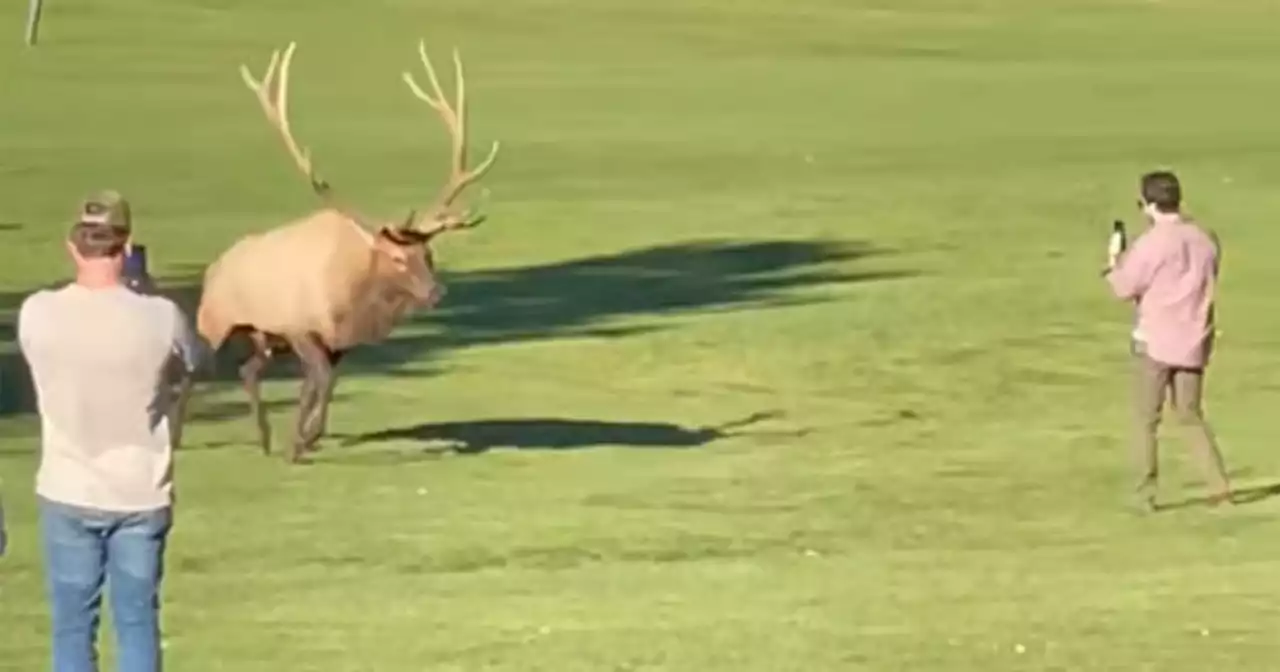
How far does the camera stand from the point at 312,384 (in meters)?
19.2

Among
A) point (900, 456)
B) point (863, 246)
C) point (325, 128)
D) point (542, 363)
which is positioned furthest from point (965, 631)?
point (325, 128)

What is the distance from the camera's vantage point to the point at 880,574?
52.9 ft

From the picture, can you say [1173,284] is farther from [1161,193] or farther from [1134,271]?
[1161,193]

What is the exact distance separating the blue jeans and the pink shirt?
7910mm

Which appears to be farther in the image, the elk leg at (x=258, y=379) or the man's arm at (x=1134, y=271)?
the elk leg at (x=258, y=379)

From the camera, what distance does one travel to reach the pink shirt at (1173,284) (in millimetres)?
17219

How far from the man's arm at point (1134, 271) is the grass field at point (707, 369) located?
1.31m

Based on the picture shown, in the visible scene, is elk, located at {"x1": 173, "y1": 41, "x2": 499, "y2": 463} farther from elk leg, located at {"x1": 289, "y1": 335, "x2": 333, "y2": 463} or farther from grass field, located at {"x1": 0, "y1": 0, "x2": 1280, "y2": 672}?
grass field, located at {"x1": 0, "y1": 0, "x2": 1280, "y2": 672}

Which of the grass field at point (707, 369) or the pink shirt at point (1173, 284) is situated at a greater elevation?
the pink shirt at point (1173, 284)

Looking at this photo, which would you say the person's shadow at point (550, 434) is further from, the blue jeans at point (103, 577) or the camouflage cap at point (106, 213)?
the camouflage cap at point (106, 213)

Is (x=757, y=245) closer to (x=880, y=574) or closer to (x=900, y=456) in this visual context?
(x=900, y=456)

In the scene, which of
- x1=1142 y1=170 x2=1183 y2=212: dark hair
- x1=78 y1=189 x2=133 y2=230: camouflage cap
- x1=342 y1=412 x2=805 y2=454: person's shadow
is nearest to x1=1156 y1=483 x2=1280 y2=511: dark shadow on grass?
x1=1142 y1=170 x2=1183 y2=212: dark hair

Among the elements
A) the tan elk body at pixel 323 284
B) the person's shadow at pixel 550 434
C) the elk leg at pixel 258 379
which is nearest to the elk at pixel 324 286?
the tan elk body at pixel 323 284

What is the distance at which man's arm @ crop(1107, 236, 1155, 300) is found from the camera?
56.5ft
